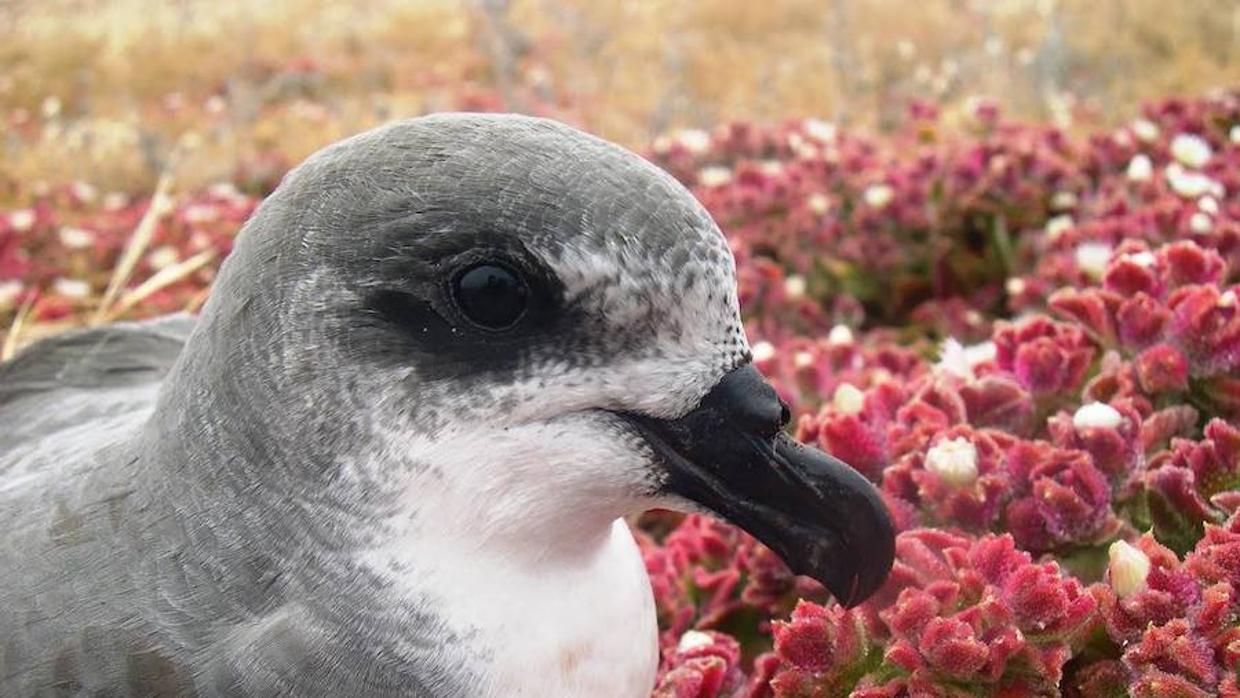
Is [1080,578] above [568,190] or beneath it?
beneath

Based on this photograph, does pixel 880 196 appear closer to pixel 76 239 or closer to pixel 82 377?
pixel 82 377

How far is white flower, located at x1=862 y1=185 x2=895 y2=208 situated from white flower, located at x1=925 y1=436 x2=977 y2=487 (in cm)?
159

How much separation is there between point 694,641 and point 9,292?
280 centimetres

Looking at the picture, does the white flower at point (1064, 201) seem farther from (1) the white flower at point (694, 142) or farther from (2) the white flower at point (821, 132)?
(1) the white flower at point (694, 142)

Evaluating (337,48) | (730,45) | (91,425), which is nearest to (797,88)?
(730,45)

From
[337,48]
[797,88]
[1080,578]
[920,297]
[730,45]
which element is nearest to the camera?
[1080,578]

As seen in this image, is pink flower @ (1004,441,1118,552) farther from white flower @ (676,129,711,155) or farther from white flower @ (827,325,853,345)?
white flower @ (676,129,711,155)

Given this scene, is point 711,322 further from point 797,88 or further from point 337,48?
point 337,48

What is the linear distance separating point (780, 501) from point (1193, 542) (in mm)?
611

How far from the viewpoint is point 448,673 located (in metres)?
1.31

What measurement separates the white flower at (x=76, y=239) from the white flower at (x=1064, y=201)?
10.1ft

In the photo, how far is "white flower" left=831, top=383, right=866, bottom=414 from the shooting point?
1.94 metres

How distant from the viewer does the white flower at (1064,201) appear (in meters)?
2.99

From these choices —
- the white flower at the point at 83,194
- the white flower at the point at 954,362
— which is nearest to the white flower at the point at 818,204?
the white flower at the point at 954,362
